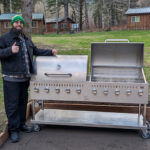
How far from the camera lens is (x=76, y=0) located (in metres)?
34.0

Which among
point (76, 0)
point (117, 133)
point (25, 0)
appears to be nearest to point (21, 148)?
point (117, 133)

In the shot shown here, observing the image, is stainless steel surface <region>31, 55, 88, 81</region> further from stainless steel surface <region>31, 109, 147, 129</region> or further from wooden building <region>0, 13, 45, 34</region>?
wooden building <region>0, 13, 45, 34</region>

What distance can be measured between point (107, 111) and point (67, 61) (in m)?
1.32

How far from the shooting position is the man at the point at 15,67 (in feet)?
9.20

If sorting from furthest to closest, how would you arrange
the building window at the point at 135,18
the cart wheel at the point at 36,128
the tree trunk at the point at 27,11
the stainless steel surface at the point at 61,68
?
the building window at the point at 135,18 < the tree trunk at the point at 27,11 < the cart wheel at the point at 36,128 < the stainless steel surface at the point at 61,68

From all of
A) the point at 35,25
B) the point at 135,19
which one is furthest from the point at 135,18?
the point at 35,25

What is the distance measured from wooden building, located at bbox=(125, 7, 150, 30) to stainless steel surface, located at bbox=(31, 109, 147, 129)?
24435 millimetres

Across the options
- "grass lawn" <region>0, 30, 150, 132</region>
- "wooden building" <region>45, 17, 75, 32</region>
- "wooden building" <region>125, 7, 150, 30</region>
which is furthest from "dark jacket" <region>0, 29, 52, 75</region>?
"wooden building" <region>45, 17, 75, 32</region>

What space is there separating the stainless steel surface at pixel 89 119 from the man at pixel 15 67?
367 mm

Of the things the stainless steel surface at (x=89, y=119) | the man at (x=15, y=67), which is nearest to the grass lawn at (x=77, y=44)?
the man at (x=15, y=67)

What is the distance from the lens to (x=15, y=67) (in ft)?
9.30

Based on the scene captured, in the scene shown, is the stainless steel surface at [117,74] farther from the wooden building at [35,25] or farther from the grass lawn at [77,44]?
the wooden building at [35,25]

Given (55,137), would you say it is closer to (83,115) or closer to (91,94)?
(83,115)

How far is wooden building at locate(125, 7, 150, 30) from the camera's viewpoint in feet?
85.0
